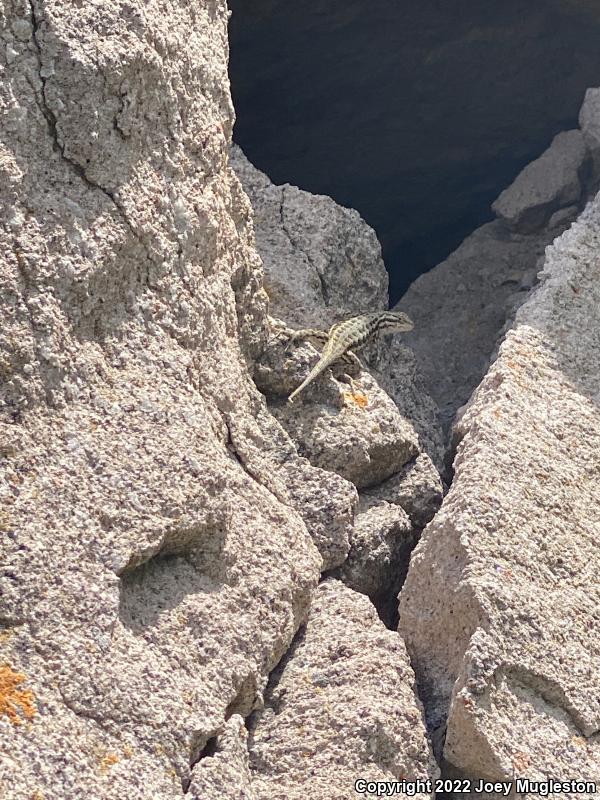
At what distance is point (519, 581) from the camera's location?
4.85 metres

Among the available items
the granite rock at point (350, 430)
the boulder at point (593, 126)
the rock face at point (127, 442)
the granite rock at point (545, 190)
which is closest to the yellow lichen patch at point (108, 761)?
the rock face at point (127, 442)

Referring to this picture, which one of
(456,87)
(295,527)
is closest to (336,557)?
(295,527)

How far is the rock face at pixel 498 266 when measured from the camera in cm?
800

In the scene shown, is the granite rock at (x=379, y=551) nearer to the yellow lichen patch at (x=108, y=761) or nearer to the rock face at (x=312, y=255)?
the rock face at (x=312, y=255)

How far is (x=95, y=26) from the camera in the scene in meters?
4.65

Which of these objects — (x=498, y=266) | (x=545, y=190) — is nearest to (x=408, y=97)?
(x=545, y=190)

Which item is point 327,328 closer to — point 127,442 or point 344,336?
point 344,336

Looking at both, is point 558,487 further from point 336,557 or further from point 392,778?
point 392,778

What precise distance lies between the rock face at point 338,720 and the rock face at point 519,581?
193 millimetres

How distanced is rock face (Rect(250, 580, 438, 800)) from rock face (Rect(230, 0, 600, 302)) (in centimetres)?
498

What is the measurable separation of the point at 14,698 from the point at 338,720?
4.20 ft

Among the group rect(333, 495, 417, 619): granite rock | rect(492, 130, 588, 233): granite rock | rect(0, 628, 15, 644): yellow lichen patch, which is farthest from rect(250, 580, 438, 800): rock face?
rect(492, 130, 588, 233): granite rock

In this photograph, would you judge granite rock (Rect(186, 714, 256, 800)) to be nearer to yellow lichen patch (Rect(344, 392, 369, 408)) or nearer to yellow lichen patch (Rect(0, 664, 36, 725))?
yellow lichen patch (Rect(0, 664, 36, 725))

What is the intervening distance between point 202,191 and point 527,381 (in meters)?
1.77
